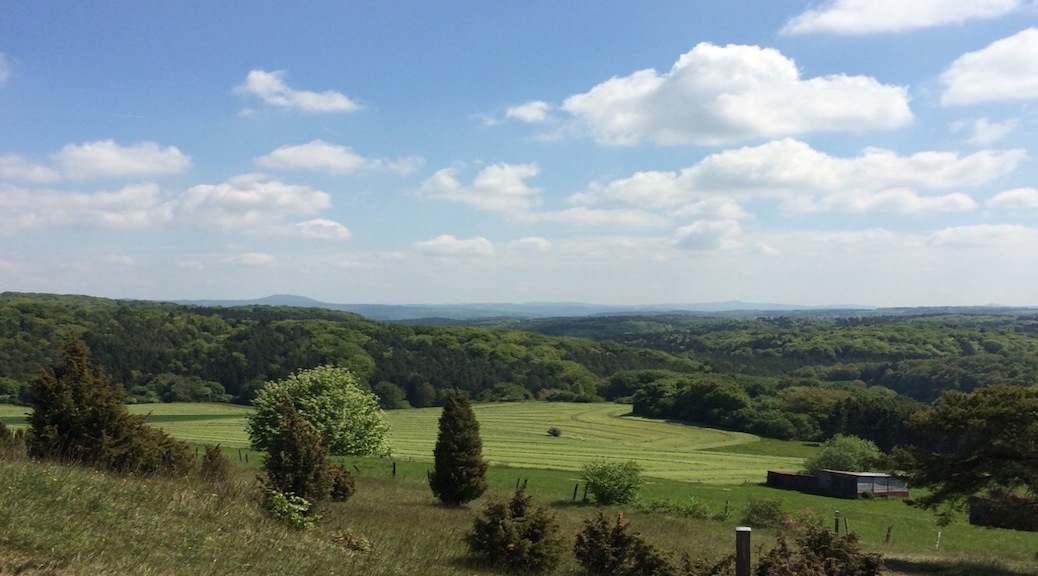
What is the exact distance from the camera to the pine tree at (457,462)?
26.8 m

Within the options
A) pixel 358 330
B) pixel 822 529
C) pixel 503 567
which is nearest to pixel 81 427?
pixel 503 567

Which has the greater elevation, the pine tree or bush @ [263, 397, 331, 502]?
bush @ [263, 397, 331, 502]

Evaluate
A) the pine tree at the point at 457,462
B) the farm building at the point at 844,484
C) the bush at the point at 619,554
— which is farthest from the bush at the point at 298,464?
the farm building at the point at 844,484

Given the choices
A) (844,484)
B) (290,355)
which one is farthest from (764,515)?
(290,355)

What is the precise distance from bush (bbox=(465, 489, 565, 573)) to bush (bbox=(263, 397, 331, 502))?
359 cm

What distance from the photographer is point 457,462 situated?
26.7m

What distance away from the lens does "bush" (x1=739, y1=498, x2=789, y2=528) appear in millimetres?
32219

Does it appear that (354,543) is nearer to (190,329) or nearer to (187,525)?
(187,525)

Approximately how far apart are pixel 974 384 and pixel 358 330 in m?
141

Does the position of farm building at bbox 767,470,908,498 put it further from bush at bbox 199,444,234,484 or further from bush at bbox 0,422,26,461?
bush at bbox 0,422,26,461

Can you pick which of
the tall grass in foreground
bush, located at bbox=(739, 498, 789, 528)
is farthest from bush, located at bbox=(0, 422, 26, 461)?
bush, located at bbox=(739, 498, 789, 528)

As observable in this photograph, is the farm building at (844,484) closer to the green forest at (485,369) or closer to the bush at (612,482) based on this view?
the bush at (612,482)

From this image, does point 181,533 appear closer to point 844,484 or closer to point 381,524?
point 381,524

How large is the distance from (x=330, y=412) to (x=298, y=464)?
28061 mm
